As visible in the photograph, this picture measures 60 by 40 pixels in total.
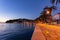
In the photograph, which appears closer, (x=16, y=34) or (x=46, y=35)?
(x=46, y=35)

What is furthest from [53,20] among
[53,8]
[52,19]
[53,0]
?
[53,0]

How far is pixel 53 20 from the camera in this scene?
53.7 m

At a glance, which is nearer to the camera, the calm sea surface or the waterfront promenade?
the waterfront promenade

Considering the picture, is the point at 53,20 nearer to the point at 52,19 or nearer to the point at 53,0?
the point at 52,19

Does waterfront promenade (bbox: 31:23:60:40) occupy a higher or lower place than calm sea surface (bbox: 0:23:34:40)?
higher

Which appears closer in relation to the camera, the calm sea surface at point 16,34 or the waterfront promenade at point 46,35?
the waterfront promenade at point 46,35

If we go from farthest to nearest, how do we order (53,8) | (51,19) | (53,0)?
(51,19)
(53,8)
(53,0)

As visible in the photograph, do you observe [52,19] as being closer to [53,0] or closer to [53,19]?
[53,19]

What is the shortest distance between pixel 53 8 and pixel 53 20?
8.30 meters

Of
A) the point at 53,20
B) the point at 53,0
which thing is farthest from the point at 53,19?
the point at 53,0

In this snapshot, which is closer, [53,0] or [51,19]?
[53,0]

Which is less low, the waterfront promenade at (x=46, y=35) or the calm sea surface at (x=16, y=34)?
the waterfront promenade at (x=46, y=35)

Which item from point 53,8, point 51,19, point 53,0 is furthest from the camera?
point 51,19

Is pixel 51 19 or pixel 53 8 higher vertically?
pixel 53 8
